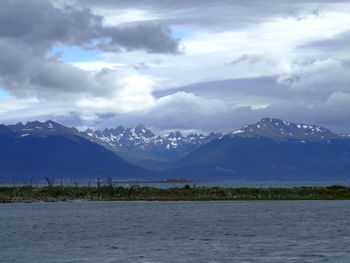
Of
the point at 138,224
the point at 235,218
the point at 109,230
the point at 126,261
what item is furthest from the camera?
the point at 235,218

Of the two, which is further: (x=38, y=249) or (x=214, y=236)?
(x=214, y=236)

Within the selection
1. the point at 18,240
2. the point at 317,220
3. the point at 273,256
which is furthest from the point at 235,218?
the point at 273,256

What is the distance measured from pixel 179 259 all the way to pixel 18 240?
3229cm

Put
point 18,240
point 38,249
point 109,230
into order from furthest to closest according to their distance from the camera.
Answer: point 109,230, point 18,240, point 38,249

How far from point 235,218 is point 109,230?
31446mm

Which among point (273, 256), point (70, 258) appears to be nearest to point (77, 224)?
point (70, 258)

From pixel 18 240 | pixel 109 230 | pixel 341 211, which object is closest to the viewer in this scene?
pixel 18 240

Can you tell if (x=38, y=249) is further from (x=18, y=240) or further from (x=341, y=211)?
(x=341, y=211)

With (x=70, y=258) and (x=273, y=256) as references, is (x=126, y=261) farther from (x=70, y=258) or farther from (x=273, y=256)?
(x=273, y=256)

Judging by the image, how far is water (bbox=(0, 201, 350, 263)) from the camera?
2876 inches

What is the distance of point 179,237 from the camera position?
312 ft

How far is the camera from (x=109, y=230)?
355 feet

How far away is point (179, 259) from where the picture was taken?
Result: 70.5 meters

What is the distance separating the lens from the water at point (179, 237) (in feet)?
240
